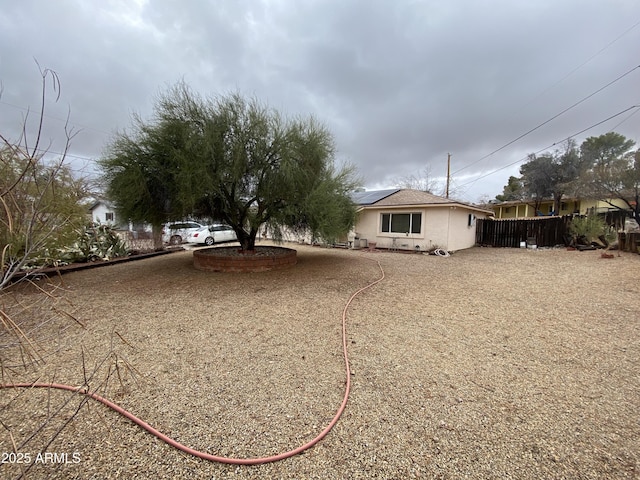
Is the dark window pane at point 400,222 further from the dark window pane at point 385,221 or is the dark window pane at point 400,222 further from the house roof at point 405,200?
the house roof at point 405,200

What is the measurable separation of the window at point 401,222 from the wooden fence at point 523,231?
457cm

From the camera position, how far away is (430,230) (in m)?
11.5

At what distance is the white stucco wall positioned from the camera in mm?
11281

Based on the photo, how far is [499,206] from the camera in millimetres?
29266

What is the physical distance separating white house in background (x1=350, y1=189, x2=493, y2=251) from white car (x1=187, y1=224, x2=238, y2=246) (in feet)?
25.1

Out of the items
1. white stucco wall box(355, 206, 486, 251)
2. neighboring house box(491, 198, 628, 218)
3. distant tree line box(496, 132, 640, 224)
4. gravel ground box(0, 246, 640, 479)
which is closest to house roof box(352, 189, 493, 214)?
white stucco wall box(355, 206, 486, 251)

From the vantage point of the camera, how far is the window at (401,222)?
11.9 metres

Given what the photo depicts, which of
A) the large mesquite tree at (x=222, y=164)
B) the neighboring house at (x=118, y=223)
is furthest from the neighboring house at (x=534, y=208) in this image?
the neighboring house at (x=118, y=223)

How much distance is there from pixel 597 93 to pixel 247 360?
1585cm

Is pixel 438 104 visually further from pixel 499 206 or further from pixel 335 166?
pixel 499 206

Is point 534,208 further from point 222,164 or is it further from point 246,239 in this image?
point 222,164

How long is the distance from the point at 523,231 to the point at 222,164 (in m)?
14.4

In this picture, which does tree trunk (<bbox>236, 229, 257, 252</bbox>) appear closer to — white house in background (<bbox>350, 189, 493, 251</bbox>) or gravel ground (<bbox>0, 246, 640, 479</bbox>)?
gravel ground (<bbox>0, 246, 640, 479</bbox>)

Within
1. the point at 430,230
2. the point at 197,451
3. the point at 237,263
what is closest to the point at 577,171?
the point at 430,230
